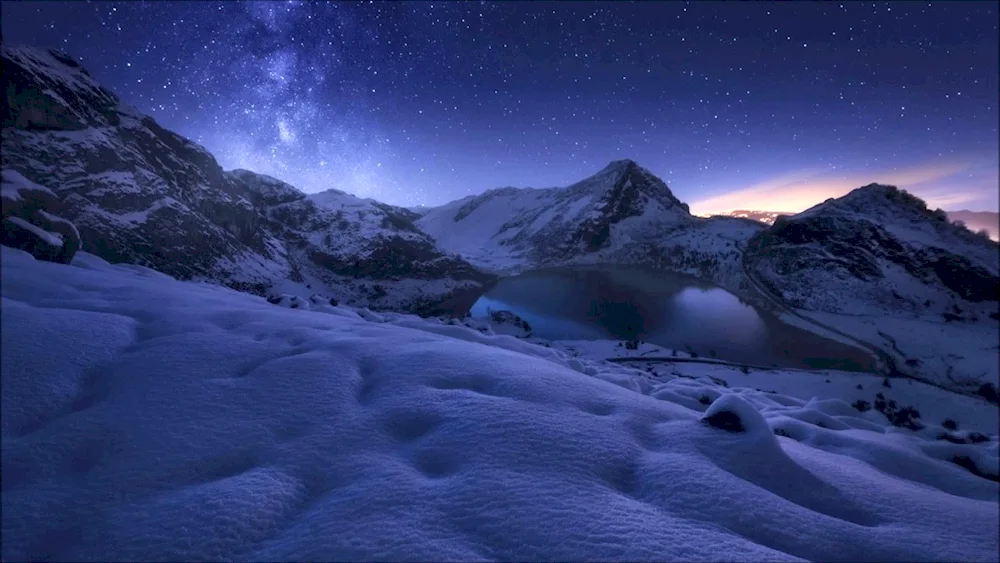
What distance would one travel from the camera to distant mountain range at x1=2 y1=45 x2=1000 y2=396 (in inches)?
864

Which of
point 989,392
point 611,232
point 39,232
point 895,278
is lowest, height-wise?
point 989,392

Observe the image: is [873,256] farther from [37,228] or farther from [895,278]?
[37,228]

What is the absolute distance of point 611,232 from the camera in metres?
109

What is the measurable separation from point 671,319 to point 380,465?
4687 cm

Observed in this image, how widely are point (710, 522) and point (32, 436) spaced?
369 centimetres

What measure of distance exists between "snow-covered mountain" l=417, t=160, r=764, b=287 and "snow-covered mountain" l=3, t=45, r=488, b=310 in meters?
31.7

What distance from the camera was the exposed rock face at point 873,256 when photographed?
37.4 meters

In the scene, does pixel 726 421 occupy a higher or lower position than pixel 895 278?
lower

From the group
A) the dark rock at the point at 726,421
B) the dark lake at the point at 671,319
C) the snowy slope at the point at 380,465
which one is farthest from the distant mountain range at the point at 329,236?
the dark lake at the point at 671,319

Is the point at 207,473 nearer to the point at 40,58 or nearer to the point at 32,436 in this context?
the point at 32,436

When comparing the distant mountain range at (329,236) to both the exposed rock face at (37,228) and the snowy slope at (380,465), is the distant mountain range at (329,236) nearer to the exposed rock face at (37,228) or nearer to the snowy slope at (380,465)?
the exposed rock face at (37,228)

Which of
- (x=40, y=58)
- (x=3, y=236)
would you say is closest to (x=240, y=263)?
(x=40, y=58)

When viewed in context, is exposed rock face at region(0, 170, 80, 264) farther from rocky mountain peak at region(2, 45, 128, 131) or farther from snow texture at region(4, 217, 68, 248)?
rocky mountain peak at region(2, 45, 128, 131)

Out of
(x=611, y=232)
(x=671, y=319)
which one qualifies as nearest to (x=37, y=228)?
(x=671, y=319)
